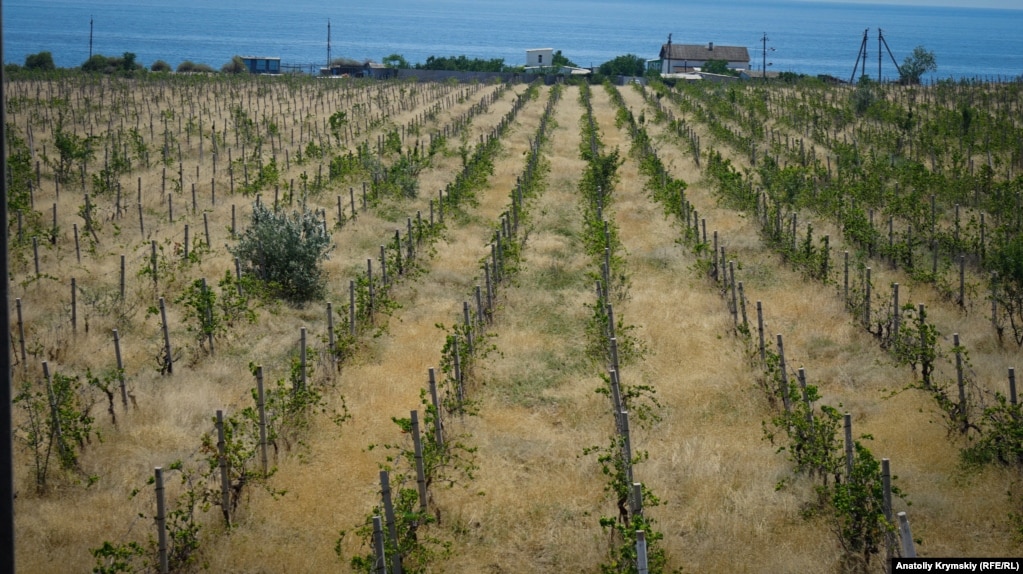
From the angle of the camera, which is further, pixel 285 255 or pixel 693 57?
pixel 693 57

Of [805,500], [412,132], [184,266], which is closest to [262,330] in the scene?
[184,266]

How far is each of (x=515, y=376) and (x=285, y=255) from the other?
19.0 ft

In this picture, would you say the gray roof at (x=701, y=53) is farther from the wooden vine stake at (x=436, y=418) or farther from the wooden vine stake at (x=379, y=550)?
the wooden vine stake at (x=379, y=550)

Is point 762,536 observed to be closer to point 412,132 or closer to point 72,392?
point 72,392

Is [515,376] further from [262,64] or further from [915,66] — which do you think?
[262,64]

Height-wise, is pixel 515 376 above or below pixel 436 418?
below

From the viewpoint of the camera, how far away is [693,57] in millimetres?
84438

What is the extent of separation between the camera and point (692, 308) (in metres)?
16.3

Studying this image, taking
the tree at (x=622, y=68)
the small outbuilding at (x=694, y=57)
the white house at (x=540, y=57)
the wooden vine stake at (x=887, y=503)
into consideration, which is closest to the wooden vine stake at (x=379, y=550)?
the wooden vine stake at (x=887, y=503)

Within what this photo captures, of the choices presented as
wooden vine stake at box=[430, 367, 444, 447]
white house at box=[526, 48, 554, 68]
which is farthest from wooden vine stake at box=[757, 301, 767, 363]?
white house at box=[526, 48, 554, 68]

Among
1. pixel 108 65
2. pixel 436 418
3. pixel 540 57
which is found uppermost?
pixel 540 57

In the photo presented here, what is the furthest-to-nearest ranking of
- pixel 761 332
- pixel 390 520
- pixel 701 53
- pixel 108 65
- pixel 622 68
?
pixel 701 53 → pixel 622 68 → pixel 108 65 → pixel 761 332 → pixel 390 520

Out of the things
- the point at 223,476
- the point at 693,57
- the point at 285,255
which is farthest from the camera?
the point at 693,57

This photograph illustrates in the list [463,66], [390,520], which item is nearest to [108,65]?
[463,66]
